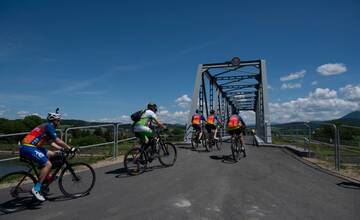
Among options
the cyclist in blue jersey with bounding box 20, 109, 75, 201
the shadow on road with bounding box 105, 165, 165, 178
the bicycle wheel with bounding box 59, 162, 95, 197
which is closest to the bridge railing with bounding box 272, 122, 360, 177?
the shadow on road with bounding box 105, 165, 165, 178

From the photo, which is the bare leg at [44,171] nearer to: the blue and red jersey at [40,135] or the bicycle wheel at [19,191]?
the bicycle wheel at [19,191]

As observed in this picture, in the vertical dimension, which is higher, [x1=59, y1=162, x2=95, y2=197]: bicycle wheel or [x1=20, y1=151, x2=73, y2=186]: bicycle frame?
[x1=20, y1=151, x2=73, y2=186]: bicycle frame

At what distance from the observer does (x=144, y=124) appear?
6.48m

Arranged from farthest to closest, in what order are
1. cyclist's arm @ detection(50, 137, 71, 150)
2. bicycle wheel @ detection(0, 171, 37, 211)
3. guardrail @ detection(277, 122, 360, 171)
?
guardrail @ detection(277, 122, 360, 171), cyclist's arm @ detection(50, 137, 71, 150), bicycle wheel @ detection(0, 171, 37, 211)

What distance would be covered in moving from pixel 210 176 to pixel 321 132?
18.2 feet

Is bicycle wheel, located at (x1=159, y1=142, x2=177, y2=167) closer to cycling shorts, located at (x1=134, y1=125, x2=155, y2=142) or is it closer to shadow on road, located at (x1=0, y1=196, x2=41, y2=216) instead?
cycling shorts, located at (x1=134, y1=125, x2=155, y2=142)

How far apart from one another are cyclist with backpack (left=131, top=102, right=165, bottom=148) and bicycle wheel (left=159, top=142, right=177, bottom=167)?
0.60 metres

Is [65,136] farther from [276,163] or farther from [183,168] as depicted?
[276,163]

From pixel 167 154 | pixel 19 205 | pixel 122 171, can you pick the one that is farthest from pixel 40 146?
pixel 167 154

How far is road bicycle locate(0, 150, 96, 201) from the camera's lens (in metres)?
4.21

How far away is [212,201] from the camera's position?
4043mm

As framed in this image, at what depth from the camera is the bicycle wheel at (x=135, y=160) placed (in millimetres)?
6289

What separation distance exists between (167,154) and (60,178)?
127 inches

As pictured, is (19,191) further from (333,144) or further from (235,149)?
(333,144)
